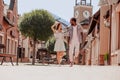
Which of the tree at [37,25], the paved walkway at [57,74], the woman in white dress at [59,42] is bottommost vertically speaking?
the paved walkway at [57,74]

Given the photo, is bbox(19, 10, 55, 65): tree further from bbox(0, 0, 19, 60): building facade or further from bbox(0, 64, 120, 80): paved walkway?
bbox(0, 64, 120, 80): paved walkway

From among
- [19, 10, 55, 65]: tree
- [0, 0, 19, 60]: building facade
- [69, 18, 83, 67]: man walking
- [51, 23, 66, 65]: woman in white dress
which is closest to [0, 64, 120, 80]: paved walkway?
[69, 18, 83, 67]: man walking

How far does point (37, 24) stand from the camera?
38562 mm

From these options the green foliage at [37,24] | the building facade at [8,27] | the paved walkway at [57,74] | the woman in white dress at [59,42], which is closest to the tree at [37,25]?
the green foliage at [37,24]

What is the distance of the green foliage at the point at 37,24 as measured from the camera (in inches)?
1496

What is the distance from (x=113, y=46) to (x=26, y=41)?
2015 inches

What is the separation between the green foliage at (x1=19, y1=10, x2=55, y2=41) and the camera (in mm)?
38000

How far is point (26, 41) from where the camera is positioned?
7038 cm

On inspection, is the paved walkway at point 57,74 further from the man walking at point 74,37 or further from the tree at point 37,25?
the tree at point 37,25

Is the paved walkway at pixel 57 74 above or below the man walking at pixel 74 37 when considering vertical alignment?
below

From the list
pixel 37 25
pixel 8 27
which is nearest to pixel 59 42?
pixel 37 25

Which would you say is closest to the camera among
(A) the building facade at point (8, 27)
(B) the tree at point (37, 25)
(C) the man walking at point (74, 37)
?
(C) the man walking at point (74, 37)

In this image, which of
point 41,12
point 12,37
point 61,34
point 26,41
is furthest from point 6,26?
point 61,34

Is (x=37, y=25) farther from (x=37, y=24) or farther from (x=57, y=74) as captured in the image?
(x=57, y=74)
